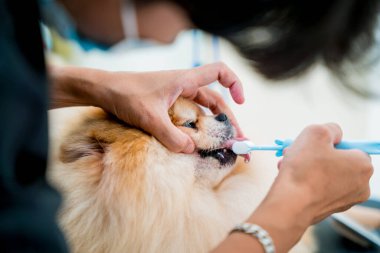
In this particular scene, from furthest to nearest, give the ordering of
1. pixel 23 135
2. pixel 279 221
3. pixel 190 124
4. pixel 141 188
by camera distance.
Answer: pixel 190 124 < pixel 141 188 < pixel 279 221 < pixel 23 135

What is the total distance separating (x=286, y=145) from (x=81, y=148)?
44cm

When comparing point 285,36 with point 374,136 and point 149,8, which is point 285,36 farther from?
point 374,136

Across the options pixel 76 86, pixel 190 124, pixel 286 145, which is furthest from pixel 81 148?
pixel 286 145

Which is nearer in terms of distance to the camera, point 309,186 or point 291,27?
point 309,186

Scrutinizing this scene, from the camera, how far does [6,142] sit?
373 millimetres

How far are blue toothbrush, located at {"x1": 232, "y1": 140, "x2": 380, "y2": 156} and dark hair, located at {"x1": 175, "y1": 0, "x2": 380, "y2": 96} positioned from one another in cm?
20

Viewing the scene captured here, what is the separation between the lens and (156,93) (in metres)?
0.86

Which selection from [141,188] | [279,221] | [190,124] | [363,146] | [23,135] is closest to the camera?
[23,135]

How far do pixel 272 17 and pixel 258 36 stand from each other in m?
0.06

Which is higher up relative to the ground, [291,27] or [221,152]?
[291,27]

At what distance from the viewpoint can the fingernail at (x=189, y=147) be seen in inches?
34.1

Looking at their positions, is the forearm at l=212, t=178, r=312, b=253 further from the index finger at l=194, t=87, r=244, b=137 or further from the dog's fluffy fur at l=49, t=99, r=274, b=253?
the index finger at l=194, t=87, r=244, b=137

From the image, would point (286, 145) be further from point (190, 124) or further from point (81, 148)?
point (81, 148)

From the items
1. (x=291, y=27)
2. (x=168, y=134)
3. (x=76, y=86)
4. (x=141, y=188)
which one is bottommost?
(x=141, y=188)
